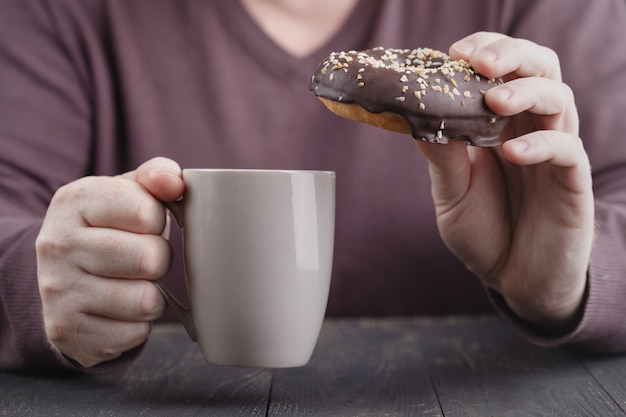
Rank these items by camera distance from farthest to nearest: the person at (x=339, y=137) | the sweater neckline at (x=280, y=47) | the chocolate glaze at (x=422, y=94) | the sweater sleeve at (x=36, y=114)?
the sweater neckline at (x=280, y=47)
the sweater sleeve at (x=36, y=114)
the person at (x=339, y=137)
the chocolate glaze at (x=422, y=94)

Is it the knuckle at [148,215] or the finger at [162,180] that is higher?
the finger at [162,180]

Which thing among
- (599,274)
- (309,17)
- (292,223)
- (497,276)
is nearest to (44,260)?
(292,223)

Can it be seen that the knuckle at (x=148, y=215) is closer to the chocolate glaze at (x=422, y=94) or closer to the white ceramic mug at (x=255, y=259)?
the white ceramic mug at (x=255, y=259)

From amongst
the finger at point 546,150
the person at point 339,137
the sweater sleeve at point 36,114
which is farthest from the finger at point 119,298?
the finger at point 546,150

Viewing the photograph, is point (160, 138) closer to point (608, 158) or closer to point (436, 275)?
point (436, 275)

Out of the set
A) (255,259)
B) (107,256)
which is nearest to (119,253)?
(107,256)

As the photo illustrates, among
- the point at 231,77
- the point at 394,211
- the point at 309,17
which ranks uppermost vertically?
the point at 309,17

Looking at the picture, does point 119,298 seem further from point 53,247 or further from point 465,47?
point 465,47
